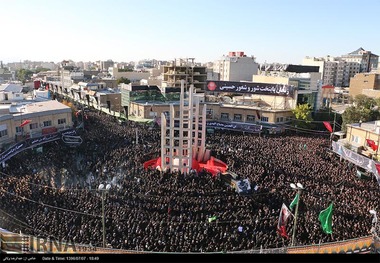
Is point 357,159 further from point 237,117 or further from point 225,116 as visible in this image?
point 225,116

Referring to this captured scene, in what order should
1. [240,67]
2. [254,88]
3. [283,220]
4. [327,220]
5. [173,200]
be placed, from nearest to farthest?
[327,220], [283,220], [173,200], [254,88], [240,67]

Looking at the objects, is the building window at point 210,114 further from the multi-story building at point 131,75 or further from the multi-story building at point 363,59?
the multi-story building at point 363,59

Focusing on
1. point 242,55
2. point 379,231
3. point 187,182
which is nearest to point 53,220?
point 187,182

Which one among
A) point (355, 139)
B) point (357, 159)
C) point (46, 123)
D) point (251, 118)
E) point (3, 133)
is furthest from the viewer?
point (251, 118)

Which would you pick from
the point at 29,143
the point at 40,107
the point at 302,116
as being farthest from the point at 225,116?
the point at 29,143

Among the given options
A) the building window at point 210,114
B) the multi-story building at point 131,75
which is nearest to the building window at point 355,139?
the building window at point 210,114

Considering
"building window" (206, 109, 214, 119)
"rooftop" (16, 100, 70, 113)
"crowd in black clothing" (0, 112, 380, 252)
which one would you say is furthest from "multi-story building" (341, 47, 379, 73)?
"rooftop" (16, 100, 70, 113)
